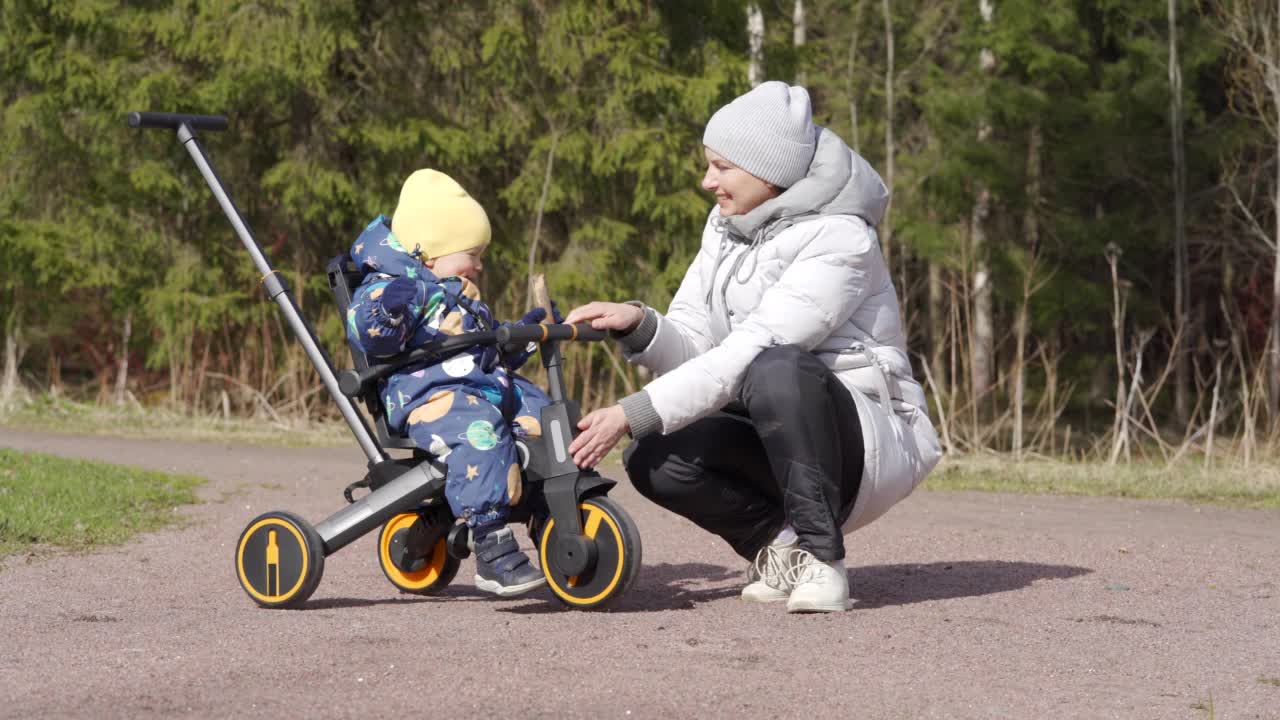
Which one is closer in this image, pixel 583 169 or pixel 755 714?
pixel 755 714

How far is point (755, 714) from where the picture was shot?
10.8ft

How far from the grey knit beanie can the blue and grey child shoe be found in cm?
129

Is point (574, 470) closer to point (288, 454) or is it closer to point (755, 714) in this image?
point (755, 714)

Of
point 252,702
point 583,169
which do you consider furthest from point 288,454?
point 252,702

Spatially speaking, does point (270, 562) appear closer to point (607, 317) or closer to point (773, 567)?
point (607, 317)

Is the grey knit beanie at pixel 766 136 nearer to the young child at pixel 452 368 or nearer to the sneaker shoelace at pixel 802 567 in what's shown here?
the young child at pixel 452 368

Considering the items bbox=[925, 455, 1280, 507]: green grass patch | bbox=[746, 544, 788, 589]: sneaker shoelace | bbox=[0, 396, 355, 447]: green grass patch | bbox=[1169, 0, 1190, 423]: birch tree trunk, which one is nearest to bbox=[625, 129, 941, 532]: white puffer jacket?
bbox=[746, 544, 788, 589]: sneaker shoelace

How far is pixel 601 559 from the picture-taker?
14.3 ft

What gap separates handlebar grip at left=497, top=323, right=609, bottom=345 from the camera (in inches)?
169

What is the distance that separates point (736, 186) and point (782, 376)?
66 cm

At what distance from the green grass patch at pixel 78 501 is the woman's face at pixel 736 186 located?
9.28 feet

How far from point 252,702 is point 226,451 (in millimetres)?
7448

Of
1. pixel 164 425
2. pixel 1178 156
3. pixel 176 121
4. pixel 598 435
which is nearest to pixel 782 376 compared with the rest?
pixel 598 435

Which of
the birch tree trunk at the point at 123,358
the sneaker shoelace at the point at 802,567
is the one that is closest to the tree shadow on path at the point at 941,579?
the sneaker shoelace at the point at 802,567
